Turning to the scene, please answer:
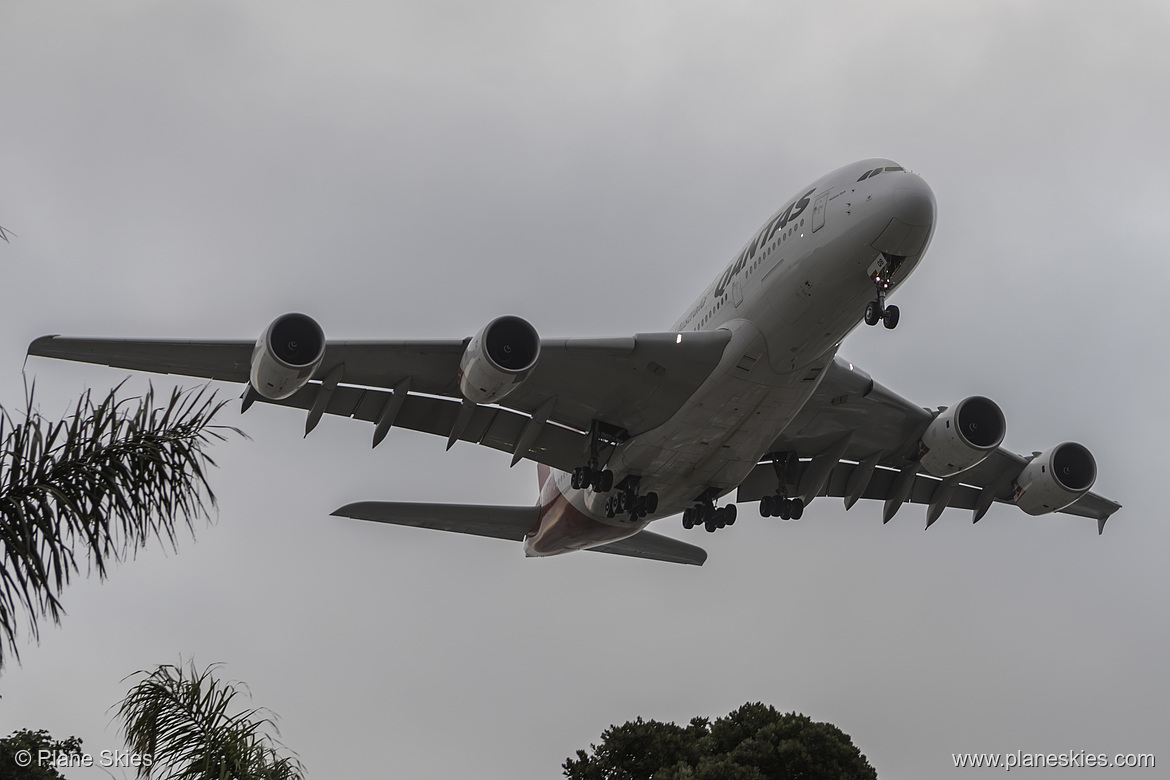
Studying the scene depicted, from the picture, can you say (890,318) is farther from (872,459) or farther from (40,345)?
(40,345)

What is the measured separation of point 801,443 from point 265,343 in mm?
10940

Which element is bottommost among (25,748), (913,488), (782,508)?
(25,748)

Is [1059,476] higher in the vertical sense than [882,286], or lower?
higher

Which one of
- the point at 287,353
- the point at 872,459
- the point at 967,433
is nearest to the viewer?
the point at 287,353

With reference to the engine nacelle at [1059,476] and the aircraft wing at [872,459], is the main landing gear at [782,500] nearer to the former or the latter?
the aircraft wing at [872,459]

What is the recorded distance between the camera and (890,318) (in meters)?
14.6

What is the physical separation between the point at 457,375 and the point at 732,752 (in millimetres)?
13389

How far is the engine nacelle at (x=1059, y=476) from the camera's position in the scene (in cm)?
2066

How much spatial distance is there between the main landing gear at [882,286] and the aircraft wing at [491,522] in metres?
10.5

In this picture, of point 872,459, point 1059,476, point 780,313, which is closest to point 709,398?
point 780,313

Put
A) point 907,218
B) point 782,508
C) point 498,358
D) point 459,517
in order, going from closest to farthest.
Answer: point 907,218, point 498,358, point 782,508, point 459,517

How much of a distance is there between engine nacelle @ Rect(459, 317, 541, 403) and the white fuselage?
10.4ft

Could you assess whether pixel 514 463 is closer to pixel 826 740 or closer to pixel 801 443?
pixel 801 443

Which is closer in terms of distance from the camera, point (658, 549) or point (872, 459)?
point (872, 459)
